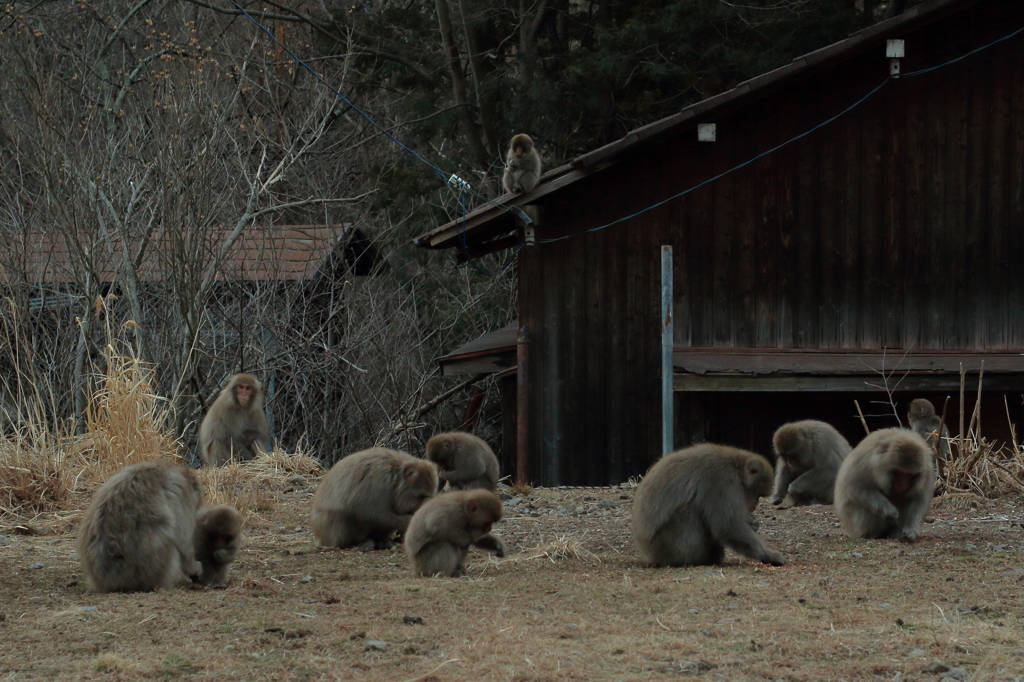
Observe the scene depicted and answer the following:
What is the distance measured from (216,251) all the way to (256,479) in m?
6.39

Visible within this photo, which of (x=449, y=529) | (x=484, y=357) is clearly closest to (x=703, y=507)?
(x=449, y=529)

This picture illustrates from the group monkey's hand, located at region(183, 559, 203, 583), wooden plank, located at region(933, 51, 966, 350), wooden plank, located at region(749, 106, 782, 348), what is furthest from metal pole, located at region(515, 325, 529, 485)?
monkey's hand, located at region(183, 559, 203, 583)

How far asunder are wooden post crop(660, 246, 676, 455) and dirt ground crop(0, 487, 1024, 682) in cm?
386

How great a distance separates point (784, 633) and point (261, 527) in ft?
18.3

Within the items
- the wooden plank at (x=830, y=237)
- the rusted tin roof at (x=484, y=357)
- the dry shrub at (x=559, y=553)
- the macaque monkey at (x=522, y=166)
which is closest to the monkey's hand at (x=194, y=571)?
the dry shrub at (x=559, y=553)

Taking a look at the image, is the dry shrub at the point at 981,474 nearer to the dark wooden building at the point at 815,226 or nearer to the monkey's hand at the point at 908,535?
the monkey's hand at the point at 908,535

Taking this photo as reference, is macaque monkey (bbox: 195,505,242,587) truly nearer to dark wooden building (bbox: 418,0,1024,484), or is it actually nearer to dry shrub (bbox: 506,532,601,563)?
dry shrub (bbox: 506,532,601,563)

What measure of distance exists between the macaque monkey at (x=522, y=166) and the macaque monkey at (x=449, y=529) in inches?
285

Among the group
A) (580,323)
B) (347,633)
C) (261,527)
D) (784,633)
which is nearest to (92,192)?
(580,323)

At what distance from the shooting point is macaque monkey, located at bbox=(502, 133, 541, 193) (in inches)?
557

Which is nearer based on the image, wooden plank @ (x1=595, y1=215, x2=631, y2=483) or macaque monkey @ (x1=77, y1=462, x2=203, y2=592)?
macaque monkey @ (x1=77, y1=462, x2=203, y2=592)

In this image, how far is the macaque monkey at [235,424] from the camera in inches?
561

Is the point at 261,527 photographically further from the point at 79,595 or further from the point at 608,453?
the point at 608,453

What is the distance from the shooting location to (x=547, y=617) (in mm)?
6148
